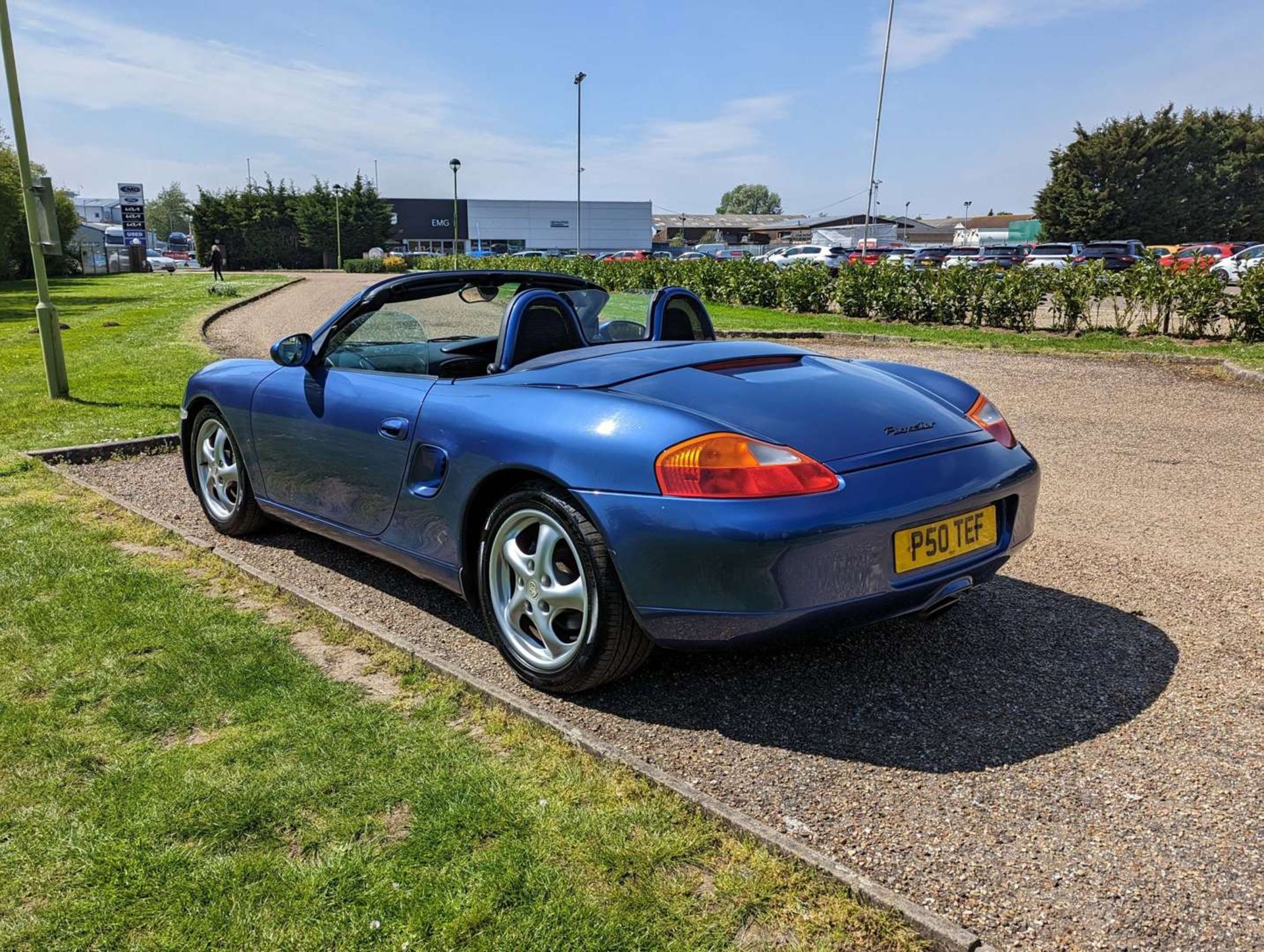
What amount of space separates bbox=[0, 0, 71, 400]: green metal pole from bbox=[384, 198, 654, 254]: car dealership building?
73.6 m

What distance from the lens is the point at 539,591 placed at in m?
3.15

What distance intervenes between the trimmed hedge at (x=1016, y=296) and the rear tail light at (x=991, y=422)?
6921mm

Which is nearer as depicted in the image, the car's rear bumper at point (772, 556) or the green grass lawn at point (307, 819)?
the green grass lawn at point (307, 819)

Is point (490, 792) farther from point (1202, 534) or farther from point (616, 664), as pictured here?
point (1202, 534)

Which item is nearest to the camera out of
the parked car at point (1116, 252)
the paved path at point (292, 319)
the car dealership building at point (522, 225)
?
the paved path at point (292, 319)

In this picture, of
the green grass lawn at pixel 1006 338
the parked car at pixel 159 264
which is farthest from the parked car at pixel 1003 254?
the parked car at pixel 159 264

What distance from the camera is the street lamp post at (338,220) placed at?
6594 cm

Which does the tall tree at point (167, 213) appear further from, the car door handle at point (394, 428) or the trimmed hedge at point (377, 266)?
the car door handle at point (394, 428)

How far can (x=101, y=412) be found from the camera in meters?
8.80

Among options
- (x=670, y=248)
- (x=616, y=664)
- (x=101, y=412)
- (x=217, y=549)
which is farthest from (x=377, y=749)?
(x=670, y=248)

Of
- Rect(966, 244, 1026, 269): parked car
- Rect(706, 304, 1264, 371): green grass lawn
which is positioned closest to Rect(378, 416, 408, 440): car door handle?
Rect(706, 304, 1264, 371): green grass lawn

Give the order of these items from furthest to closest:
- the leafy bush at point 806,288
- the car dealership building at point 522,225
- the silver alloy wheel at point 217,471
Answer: the car dealership building at point 522,225, the leafy bush at point 806,288, the silver alloy wheel at point 217,471

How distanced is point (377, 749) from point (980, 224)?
113 metres

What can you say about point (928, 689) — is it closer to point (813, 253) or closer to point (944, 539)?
point (944, 539)
